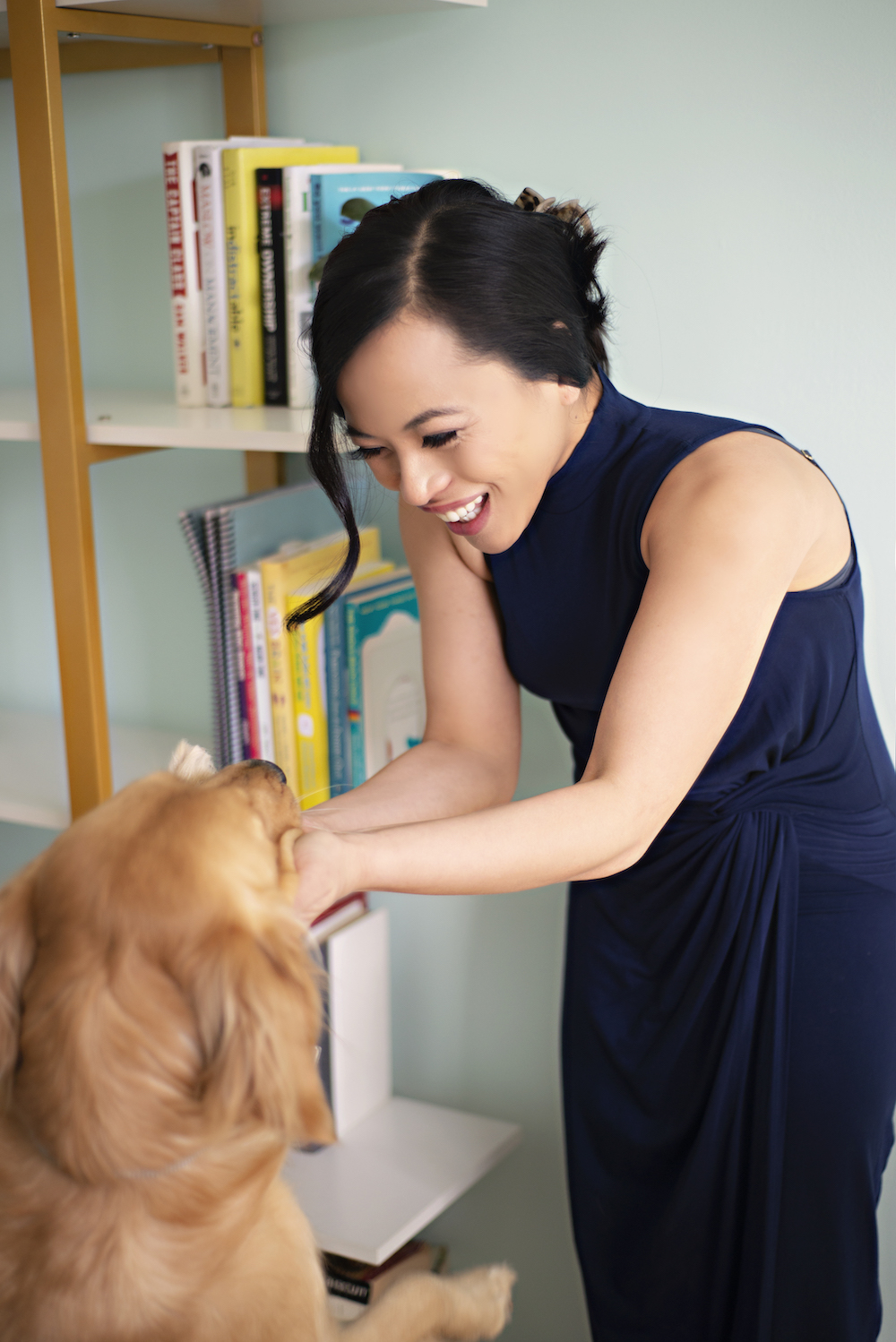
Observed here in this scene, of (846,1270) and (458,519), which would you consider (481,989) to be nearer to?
(846,1270)

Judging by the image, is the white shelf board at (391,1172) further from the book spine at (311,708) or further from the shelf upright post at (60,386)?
the shelf upright post at (60,386)

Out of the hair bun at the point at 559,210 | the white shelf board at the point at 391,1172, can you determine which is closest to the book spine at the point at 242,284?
the hair bun at the point at 559,210

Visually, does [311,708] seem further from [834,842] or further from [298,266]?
[834,842]

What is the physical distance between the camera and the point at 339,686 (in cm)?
153

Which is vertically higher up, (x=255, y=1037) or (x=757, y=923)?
(x=255, y=1037)

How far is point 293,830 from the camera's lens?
0.85m

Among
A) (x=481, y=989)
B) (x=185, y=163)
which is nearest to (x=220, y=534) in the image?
(x=185, y=163)

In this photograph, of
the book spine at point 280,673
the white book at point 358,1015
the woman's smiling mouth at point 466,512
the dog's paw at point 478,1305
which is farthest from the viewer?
the white book at point 358,1015

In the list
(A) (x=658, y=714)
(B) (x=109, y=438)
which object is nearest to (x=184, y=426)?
(B) (x=109, y=438)

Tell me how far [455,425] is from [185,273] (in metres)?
0.68

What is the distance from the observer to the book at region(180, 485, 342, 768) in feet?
4.89

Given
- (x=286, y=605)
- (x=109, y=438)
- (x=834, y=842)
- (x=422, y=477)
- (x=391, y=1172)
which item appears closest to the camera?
(x=422, y=477)

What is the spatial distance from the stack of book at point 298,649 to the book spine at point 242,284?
0.53ft

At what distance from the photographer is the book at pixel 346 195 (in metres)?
1.33
